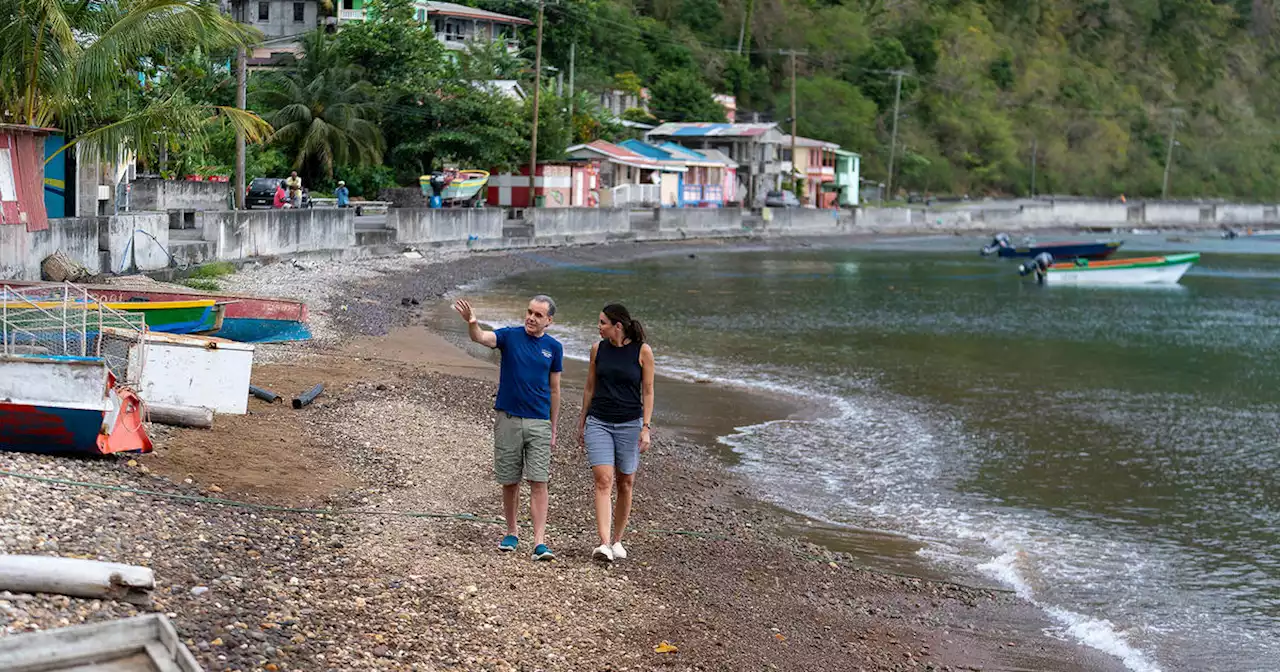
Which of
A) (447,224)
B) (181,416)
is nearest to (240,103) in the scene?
(447,224)

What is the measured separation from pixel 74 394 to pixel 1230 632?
29.8 ft

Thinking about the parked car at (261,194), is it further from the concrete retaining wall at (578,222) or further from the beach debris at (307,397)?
the beach debris at (307,397)

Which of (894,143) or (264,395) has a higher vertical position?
(894,143)

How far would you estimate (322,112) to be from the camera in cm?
5406

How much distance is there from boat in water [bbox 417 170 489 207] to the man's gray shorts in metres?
43.8

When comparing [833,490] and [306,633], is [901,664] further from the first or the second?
[833,490]

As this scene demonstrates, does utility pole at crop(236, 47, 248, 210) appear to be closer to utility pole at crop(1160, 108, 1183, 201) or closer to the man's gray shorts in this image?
the man's gray shorts

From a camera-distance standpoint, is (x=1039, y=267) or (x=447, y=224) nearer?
(x=447, y=224)

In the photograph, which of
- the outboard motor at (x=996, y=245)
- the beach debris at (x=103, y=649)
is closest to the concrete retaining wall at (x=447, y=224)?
the outboard motor at (x=996, y=245)

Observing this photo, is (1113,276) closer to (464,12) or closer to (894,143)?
(464,12)

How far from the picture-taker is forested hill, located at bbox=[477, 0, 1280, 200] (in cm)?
10375

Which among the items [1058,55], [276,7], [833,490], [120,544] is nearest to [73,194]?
Result: [833,490]

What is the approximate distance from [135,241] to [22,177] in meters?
4.30

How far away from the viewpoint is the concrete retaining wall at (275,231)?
102ft
